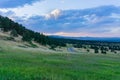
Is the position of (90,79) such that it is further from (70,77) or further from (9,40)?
(9,40)

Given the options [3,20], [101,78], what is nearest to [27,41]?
[3,20]

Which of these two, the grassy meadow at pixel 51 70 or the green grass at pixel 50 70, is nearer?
the green grass at pixel 50 70

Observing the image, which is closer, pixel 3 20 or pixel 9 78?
pixel 9 78

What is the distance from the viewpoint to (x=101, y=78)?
2986 cm

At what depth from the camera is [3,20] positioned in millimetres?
111375

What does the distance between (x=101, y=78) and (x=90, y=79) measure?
7.16ft

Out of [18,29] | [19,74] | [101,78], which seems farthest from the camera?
[18,29]

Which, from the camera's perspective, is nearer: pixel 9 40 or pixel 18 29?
pixel 9 40

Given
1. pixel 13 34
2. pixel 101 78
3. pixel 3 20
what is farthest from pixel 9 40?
pixel 101 78

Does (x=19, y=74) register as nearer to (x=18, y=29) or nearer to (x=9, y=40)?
(x=9, y=40)

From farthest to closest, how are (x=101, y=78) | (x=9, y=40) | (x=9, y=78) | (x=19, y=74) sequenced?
(x=9, y=40), (x=101, y=78), (x=19, y=74), (x=9, y=78)

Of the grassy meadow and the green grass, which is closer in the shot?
the green grass

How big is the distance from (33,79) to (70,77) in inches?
145

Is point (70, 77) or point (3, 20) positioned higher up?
point (3, 20)
